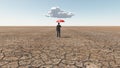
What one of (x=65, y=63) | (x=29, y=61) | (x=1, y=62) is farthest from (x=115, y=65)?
(x=1, y=62)

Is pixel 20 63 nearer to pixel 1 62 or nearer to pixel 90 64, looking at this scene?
pixel 1 62

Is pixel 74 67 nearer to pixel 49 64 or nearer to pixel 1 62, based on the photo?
pixel 49 64

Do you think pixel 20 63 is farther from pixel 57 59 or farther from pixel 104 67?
pixel 104 67

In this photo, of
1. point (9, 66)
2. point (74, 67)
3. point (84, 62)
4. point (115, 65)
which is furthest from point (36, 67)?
point (115, 65)

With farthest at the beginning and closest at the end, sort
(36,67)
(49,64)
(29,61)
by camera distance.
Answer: (29,61)
(49,64)
(36,67)

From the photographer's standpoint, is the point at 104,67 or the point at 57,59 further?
the point at 57,59

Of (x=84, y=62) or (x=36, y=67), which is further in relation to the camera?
(x=84, y=62)

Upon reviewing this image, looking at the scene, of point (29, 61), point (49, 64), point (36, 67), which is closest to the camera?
point (36, 67)

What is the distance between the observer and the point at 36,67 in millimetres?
5219

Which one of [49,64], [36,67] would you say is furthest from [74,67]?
[36,67]

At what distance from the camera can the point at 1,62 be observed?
5766mm

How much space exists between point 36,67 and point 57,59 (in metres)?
1.35

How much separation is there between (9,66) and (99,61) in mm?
3939

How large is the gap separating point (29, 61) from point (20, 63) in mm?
421
